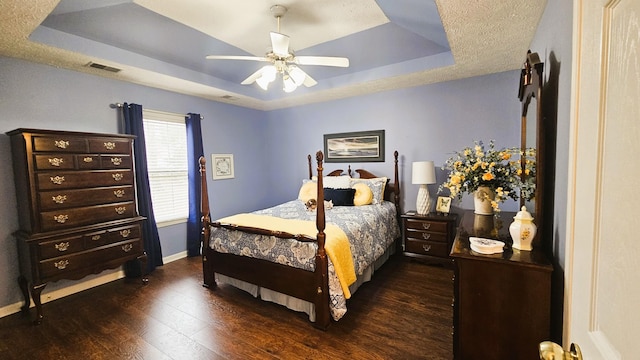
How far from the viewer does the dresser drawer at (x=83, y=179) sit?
2525 millimetres

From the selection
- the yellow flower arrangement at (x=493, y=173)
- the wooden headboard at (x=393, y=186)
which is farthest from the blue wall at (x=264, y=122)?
the yellow flower arrangement at (x=493, y=173)

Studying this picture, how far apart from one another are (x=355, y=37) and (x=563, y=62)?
206 centimetres

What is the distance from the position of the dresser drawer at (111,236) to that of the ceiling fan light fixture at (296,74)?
2412 millimetres

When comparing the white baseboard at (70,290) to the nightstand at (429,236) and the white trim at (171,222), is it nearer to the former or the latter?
the white trim at (171,222)

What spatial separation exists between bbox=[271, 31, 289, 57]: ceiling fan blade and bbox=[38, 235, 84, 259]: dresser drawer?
2.61 m

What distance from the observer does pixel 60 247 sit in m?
2.58

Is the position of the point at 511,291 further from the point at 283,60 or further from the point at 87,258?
the point at 87,258

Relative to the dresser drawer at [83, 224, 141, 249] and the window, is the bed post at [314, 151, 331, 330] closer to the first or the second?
the dresser drawer at [83, 224, 141, 249]

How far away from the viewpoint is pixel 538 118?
1510 millimetres

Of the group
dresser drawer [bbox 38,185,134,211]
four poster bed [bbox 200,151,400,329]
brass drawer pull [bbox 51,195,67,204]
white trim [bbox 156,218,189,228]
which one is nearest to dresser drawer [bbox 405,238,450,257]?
four poster bed [bbox 200,151,400,329]

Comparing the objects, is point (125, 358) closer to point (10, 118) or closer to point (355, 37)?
point (10, 118)

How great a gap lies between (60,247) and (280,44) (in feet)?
9.00

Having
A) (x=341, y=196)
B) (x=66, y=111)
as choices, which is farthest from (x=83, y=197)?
(x=341, y=196)

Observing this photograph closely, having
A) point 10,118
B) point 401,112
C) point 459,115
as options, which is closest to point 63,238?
point 10,118
